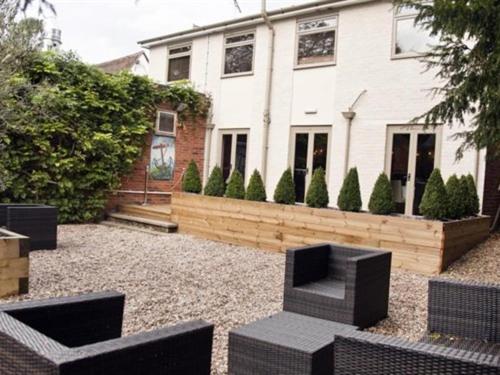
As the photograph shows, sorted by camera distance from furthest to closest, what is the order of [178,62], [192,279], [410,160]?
[178,62] < [410,160] < [192,279]

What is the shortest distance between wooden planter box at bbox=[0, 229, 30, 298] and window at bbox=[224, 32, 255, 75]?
8731mm

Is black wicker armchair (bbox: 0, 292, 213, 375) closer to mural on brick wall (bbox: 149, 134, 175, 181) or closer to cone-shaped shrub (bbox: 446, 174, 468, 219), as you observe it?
cone-shaped shrub (bbox: 446, 174, 468, 219)

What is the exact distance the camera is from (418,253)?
21.5 feet

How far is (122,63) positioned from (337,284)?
59.1ft

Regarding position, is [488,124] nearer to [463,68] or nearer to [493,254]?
[463,68]

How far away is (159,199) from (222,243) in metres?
4.00

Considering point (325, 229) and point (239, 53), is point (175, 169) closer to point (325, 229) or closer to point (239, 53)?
point (239, 53)

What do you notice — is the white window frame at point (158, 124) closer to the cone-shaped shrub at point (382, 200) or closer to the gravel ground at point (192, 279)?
the gravel ground at point (192, 279)

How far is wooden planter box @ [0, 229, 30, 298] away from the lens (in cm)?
452

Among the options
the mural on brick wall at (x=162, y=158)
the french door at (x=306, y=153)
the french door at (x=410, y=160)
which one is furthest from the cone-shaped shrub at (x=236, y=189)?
Answer: the mural on brick wall at (x=162, y=158)

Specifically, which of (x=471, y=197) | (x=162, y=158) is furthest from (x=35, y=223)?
(x=471, y=197)

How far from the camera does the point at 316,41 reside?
1119cm

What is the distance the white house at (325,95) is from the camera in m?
9.54

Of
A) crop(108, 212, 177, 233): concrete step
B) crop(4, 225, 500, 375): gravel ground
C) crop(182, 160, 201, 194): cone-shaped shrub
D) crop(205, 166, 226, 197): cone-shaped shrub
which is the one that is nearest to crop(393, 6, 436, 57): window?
crop(4, 225, 500, 375): gravel ground
